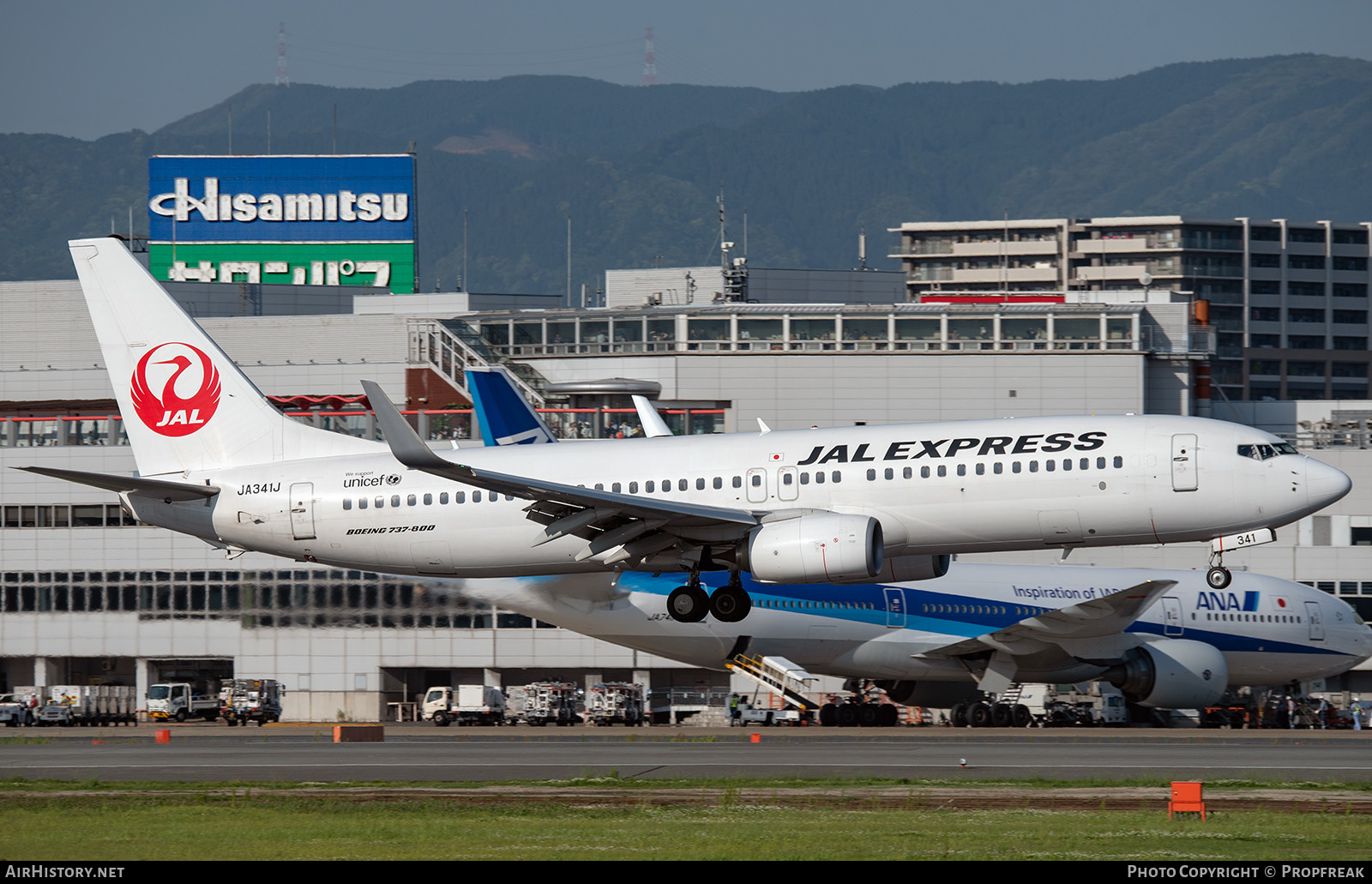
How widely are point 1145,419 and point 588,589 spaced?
28.7 metres

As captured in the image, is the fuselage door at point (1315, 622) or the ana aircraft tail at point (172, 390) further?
the fuselage door at point (1315, 622)

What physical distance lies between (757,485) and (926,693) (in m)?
28.6

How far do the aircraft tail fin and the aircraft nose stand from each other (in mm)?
31246

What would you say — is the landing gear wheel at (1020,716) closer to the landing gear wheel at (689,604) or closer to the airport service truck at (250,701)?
the landing gear wheel at (689,604)

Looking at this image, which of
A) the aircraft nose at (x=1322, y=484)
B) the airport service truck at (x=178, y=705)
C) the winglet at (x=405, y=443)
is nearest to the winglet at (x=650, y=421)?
the winglet at (x=405, y=443)

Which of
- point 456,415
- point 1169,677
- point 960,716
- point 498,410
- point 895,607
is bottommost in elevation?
point 960,716

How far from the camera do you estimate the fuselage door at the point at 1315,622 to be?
66125 mm

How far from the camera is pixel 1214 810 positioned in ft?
99.5

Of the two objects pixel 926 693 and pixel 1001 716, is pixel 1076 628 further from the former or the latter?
pixel 926 693

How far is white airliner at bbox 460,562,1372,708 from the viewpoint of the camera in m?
60.4

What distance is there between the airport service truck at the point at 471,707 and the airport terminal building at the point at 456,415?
175 inches

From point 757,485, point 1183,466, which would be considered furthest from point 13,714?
point 1183,466

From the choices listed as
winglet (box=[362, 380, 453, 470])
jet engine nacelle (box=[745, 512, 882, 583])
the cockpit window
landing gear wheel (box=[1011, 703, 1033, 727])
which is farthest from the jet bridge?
winglet (box=[362, 380, 453, 470])

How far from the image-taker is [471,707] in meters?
70.3
